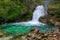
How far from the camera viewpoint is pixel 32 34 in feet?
40.7

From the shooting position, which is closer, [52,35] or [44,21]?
[52,35]

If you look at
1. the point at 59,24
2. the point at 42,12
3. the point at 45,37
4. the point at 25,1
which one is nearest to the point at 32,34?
the point at 45,37

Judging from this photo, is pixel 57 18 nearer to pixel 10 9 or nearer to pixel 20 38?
pixel 10 9

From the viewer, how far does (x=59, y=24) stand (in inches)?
839

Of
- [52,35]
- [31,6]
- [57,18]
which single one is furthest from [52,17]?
[52,35]

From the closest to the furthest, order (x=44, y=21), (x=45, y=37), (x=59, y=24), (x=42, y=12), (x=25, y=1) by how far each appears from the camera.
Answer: (x=45, y=37) → (x=59, y=24) → (x=44, y=21) → (x=42, y=12) → (x=25, y=1)

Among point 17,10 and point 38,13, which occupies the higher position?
point 17,10

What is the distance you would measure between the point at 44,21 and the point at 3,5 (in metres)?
5.73

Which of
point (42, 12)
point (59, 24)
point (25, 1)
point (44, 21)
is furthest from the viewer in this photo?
point (25, 1)

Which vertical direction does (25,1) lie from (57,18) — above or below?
above

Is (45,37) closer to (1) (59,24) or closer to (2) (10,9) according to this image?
(1) (59,24)

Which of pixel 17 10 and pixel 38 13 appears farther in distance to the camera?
pixel 38 13

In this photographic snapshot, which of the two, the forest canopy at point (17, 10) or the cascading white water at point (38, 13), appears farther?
the cascading white water at point (38, 13)

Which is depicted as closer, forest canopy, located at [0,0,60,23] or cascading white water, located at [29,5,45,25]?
forest canopy, located at [0,0,60,23]
